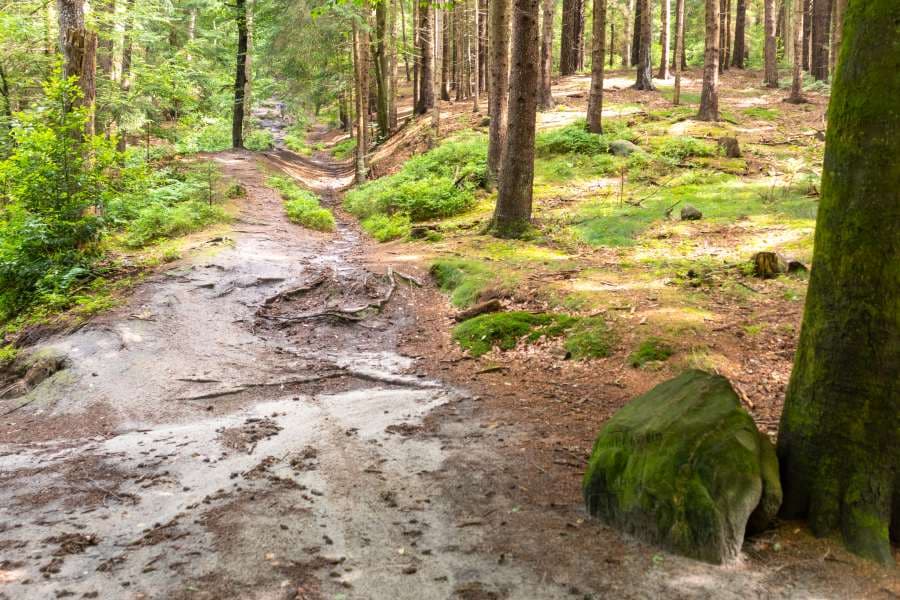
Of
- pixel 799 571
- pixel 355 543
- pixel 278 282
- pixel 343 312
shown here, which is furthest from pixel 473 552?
pixel 278 282

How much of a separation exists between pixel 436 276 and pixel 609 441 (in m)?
7.59

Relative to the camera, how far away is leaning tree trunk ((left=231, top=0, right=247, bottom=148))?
81.6 ft

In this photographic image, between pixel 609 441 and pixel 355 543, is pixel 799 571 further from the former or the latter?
pixel 355 543

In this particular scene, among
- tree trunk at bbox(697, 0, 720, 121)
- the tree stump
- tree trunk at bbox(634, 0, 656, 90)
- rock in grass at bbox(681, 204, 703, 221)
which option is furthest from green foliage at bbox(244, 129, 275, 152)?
the tree stump

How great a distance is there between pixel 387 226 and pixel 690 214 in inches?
305

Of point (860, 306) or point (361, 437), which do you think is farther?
point (361, 437)

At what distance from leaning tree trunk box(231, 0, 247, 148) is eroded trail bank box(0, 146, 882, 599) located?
17550 millimetres

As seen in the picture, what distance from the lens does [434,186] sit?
58.2ft

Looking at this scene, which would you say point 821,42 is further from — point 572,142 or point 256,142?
point 256,142

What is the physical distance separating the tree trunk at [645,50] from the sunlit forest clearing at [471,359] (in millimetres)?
7040

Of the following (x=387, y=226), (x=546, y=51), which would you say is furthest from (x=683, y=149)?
(x=387, y=226)

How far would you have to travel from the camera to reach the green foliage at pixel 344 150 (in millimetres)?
35750

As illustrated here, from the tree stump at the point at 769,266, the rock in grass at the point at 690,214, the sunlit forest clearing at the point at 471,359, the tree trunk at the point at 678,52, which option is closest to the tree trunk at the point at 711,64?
the sunlit forest clearing at the point at 471,359

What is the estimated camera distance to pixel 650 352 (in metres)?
7.32
